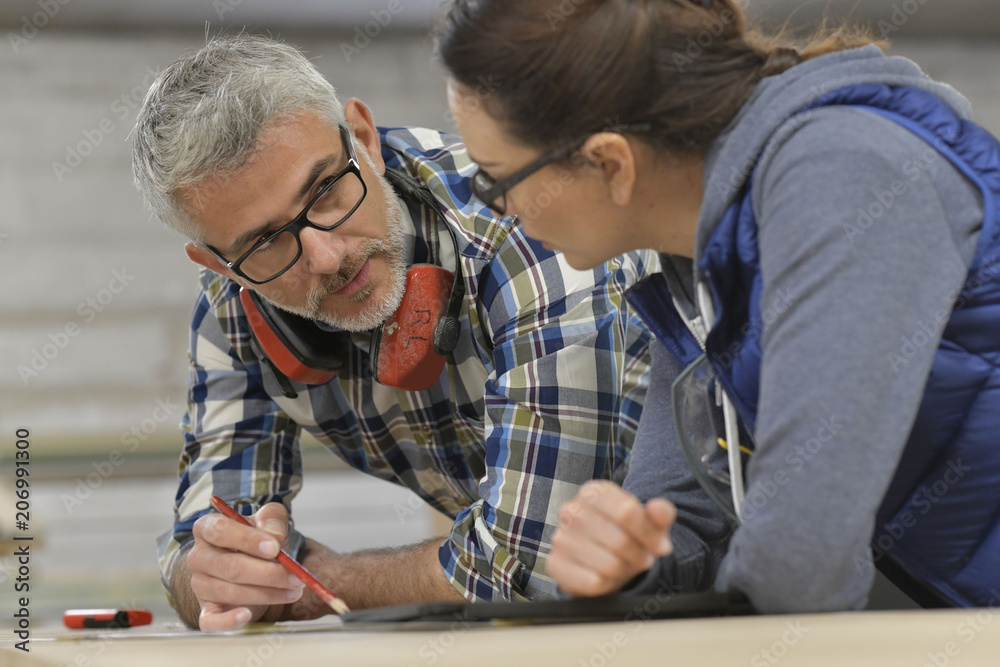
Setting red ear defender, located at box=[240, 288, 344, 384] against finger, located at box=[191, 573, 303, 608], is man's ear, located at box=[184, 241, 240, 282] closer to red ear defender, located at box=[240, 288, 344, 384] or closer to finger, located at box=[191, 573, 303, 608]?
red ear defender, located at box=[240, 288, 344, 384]

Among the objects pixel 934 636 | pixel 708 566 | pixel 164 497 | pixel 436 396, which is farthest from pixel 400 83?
pixel 934 636

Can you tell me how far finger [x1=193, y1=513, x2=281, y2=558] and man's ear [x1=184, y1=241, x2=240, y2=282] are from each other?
408mm

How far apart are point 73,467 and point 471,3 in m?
2.72

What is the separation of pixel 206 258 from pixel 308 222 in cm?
27

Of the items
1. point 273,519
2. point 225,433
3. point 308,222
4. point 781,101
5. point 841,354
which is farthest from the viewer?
point 225,433

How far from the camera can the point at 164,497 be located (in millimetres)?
3672

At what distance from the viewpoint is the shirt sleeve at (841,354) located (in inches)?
27.1

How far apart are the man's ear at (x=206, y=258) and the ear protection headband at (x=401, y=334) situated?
0.18 feet

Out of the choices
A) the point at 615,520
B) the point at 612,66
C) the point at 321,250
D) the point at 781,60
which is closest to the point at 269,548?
the point at 321,250

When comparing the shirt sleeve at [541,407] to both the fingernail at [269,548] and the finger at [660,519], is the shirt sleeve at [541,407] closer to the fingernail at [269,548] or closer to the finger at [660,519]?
the fingernail at [269,548]

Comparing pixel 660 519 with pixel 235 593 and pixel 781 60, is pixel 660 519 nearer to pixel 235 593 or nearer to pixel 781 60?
pixel 781 60

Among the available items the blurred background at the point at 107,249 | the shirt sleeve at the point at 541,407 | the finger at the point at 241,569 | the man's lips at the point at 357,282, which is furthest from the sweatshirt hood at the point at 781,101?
the blurred background at the point at 107,249

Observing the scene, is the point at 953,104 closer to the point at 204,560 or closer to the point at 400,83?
the point at 204,560

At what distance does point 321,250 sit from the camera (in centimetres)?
139
